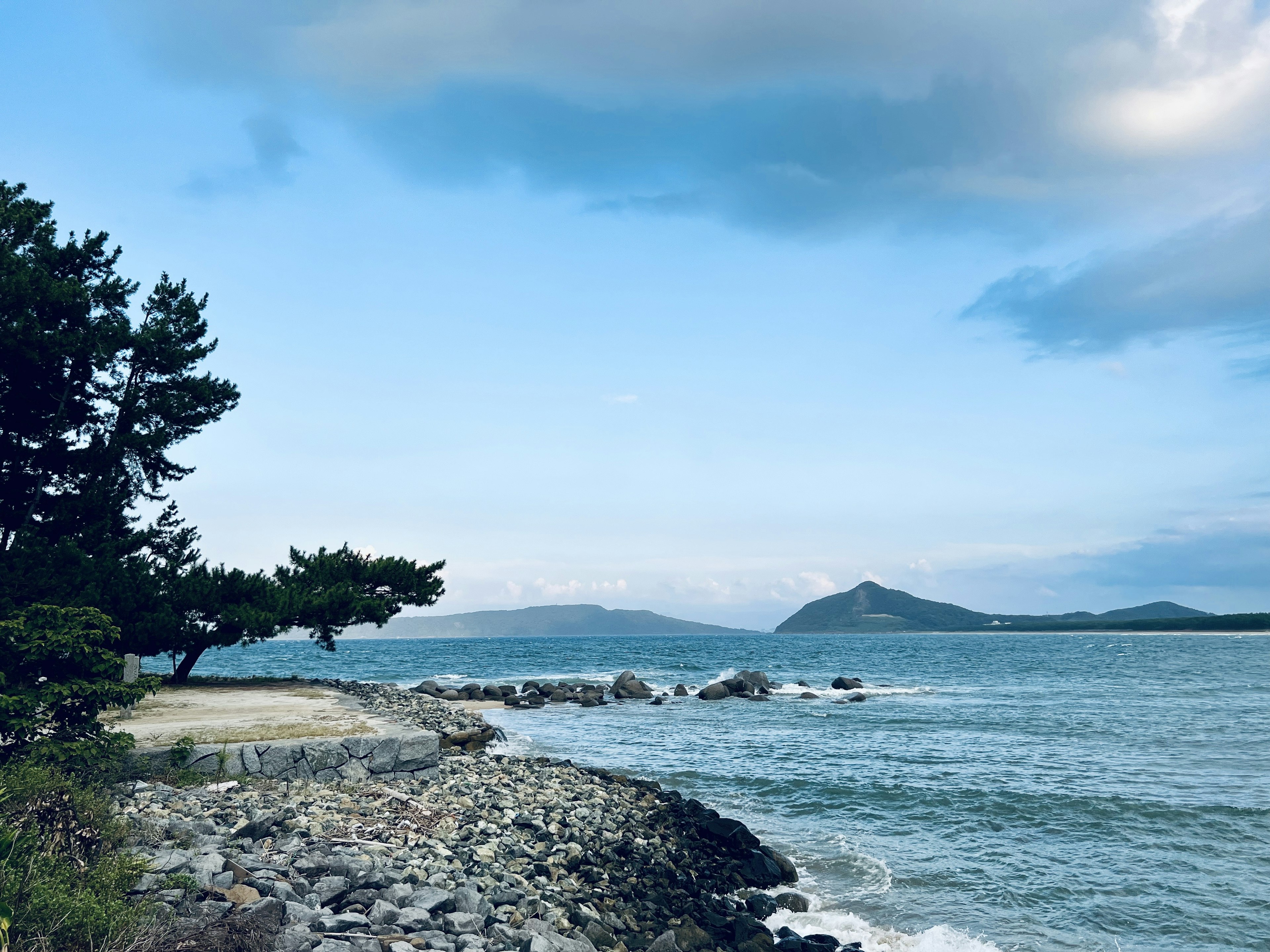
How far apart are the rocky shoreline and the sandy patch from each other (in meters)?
1.67

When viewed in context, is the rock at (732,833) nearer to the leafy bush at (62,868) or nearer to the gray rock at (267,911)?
the gray rock at (267,911)

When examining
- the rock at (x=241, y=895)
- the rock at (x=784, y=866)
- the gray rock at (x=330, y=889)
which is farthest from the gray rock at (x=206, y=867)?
the rock at (x=784, y=866)

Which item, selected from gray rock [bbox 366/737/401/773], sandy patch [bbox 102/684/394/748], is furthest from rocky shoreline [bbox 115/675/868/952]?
sandy patch [bbox 102/684/394/748]

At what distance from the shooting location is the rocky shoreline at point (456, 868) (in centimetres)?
774

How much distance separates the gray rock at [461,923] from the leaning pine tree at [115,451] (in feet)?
48.0

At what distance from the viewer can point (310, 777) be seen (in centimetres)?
1420

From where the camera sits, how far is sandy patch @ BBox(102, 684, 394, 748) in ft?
49.2

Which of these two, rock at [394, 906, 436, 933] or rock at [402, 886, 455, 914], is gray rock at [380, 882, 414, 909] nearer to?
rock at [402, 886, 455, 914]

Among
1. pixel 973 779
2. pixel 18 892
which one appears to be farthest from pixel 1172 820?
pixel 18 892

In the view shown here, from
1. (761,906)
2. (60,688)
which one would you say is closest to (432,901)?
(761,906)

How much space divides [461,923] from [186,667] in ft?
75.3

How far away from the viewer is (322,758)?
1439 centimetres

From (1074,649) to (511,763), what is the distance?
12221 cm

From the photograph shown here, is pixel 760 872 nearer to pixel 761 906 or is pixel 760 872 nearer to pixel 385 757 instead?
pixel 761 906
